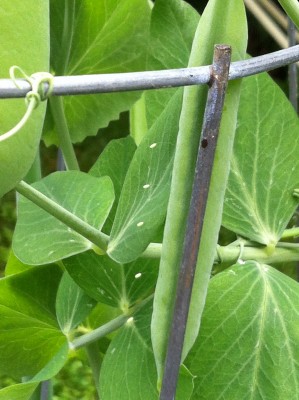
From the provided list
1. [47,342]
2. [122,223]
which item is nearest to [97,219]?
[122,223]

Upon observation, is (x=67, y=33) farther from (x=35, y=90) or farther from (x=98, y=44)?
(x=35, y=90)

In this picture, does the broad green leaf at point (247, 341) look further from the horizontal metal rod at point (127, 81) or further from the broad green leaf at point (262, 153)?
the horizontal metal rod at point (127, 81)

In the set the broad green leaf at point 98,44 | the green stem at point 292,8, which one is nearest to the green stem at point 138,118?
the broad green leaf at point 98,44

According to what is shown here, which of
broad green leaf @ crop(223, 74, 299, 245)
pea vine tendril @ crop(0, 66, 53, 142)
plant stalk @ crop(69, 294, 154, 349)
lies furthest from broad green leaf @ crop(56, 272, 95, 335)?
pea vine tendril @ crop(0, 66, 53, 142)

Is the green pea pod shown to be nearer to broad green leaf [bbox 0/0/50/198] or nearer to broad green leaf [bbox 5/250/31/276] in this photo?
broad green leaf [bbox 0/0/50/198]

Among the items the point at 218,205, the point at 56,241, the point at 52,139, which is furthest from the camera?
the point at 52,139

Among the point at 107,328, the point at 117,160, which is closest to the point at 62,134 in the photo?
the point at 117,160

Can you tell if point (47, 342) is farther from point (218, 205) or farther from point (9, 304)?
point (218, 205)
